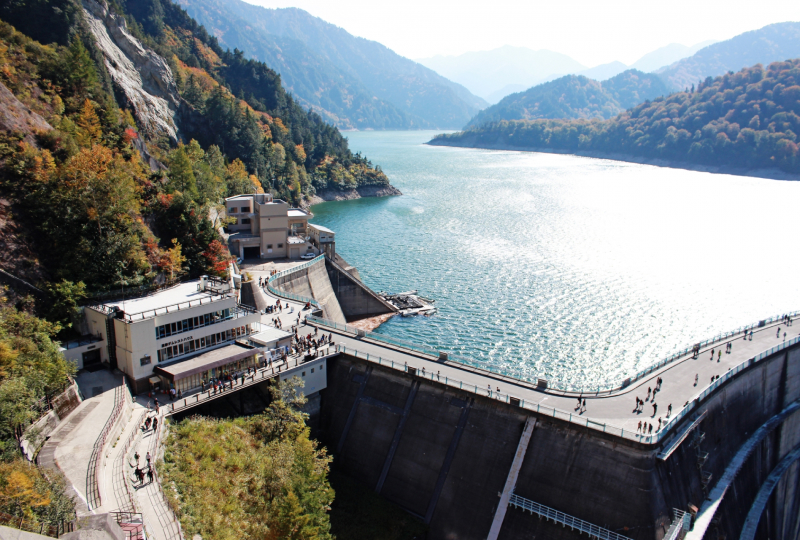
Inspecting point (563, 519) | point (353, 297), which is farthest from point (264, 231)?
point (563, 519)

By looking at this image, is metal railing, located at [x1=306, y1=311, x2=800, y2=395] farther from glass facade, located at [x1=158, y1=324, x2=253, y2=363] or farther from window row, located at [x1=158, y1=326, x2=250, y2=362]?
window row, located at [x1=158, y1=326, x2=250, y2=362]

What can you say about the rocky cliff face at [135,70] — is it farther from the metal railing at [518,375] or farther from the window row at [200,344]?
the metal railing at [518,375]

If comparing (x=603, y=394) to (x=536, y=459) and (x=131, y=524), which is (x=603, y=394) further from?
(x=131, y=524)

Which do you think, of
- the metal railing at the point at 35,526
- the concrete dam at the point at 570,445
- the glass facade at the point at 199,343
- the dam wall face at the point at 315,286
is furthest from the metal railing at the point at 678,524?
the dam wall face at the point at 315,286

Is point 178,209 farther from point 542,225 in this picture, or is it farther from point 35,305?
point 542,225

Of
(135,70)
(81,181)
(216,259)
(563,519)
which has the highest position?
(135,70)

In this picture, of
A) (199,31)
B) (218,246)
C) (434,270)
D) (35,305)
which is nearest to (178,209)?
(218,246)
